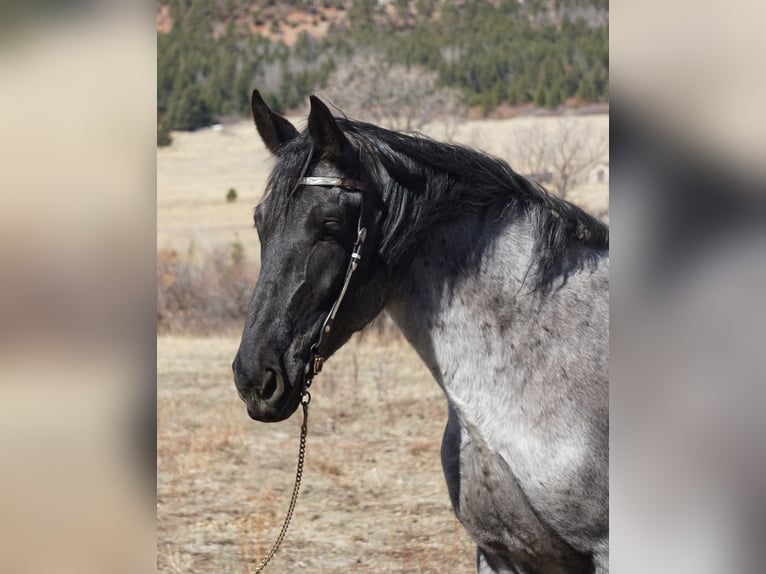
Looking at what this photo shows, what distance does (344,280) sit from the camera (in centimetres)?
242

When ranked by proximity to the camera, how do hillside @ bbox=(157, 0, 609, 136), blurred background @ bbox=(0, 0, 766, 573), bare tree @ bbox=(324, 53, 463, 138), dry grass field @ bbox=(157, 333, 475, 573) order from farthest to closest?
hillside @ bbox=(157, 0, 609, 136) → bare tree @ bbox=(324, 53, 463, 138) → dry grass field @ bbox=(157, 333, 475, 573) → blurred background @ bbox=(0, 0, 766, 573)

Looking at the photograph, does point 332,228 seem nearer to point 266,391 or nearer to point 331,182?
point 331,182

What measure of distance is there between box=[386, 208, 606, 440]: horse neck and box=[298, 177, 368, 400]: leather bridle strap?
0.22 meters

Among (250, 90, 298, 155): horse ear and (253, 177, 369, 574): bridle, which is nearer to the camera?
(253, 177, 369, 574): bridle

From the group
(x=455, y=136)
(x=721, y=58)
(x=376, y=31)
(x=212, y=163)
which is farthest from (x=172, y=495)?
(x=376, y=31)

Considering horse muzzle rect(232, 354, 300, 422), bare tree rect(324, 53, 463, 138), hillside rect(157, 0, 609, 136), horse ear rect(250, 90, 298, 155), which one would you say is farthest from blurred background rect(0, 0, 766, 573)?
hillside rect(157, 0, 609, 136)

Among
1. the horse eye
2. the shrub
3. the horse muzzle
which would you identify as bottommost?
the shrub

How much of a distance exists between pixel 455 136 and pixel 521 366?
18858 millimetres

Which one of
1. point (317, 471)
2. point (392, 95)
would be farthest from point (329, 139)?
point (392, 95)

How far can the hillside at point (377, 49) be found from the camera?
27.3 m

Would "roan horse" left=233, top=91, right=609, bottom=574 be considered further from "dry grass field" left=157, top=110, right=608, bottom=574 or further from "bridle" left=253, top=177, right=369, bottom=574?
"dry grass field" left=157, top=110, right=608, bottom=574

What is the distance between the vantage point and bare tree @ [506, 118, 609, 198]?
15453 mm

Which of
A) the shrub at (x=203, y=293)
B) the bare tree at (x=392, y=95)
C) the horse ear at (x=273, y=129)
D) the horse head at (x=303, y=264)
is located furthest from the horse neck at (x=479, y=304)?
the bare tree at (x=392, y=95)

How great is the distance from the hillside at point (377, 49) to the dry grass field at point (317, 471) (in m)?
16.3
